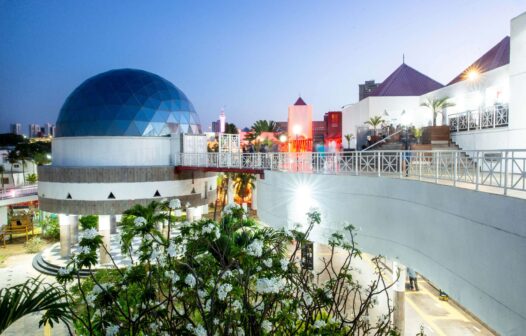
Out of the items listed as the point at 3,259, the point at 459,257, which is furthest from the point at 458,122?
the point at 3,259

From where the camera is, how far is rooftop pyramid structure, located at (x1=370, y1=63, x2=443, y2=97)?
28672mm

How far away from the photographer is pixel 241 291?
5949 millimetres

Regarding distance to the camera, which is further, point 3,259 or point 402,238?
point 3,259

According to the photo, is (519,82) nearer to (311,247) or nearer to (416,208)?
(416,208)

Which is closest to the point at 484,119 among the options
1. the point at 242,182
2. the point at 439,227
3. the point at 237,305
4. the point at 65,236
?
the point at 439,227

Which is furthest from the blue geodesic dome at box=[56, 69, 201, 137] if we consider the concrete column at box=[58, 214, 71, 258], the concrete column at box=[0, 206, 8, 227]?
the concrete column at box=[0, 206, 8, 227]

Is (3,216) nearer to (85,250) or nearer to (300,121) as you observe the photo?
(300,121)

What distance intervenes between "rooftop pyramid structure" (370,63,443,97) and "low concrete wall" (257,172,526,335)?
16407mm

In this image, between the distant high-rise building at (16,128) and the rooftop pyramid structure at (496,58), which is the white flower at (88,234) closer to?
the rooftop pyramid structure at (496,58)

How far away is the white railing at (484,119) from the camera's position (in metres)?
15.7

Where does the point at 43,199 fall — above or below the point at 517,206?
below

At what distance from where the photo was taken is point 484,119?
16875mm

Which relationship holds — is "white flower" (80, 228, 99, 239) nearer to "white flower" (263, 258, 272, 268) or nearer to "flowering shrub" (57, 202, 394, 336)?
"flowering shrub" (57, 202, 394, 336)

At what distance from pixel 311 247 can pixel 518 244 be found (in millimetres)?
16404
